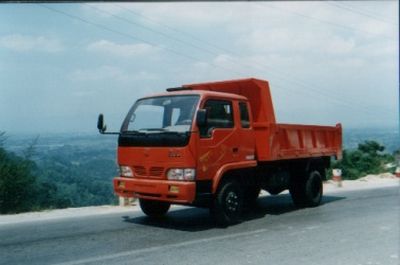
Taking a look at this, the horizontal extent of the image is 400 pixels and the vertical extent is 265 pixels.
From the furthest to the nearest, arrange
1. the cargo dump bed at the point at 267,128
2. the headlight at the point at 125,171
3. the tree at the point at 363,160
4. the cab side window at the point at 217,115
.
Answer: the tree at the point at 363,160 < the cargo dump bed at the point at 267,128 < the headlight at the point at 125,171 < the cab side window at the point at 217,115

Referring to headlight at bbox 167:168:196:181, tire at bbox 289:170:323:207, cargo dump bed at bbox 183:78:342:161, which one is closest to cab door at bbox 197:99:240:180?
headlight at bbox 167:168:196:181

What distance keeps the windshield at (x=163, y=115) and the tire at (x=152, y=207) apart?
163 centimetres

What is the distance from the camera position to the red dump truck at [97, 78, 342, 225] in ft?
25.0

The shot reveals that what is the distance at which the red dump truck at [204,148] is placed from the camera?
300 inches

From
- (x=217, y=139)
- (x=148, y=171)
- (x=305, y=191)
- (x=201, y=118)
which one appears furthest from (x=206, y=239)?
(x=305, y=191)

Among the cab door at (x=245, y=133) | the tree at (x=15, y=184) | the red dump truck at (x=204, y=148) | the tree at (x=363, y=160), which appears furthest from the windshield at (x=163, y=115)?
the tree at (x=363, y=160)

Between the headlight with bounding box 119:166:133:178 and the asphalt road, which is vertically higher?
the headlight with bounding box 119:166:133:178

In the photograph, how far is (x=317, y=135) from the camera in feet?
37.1

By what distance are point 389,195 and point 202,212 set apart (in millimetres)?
6799

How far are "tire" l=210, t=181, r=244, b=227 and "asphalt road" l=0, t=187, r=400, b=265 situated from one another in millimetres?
207

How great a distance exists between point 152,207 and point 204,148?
6.90ft

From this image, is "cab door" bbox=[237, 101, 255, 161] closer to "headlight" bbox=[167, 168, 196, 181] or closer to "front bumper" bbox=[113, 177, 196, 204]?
"headlight" bbox=[167, 168, 196, 181]

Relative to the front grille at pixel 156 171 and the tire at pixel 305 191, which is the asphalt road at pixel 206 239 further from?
the front grille at pixel 156 171

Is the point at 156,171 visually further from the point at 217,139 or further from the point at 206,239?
the point at 206,239
